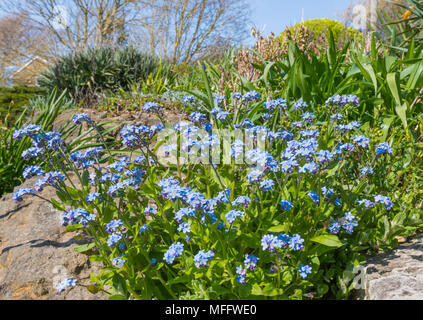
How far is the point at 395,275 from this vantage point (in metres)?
2.01

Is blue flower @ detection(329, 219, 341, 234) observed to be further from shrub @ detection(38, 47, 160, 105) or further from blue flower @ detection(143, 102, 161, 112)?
shrub @ detection(38, 47, 160, 105)

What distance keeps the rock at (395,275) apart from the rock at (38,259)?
1.65 metres

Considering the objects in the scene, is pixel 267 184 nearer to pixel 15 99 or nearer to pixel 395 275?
pixel 395 275

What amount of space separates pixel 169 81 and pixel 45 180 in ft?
19.6

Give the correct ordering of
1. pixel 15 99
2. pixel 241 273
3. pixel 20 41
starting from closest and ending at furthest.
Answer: pixel 241 273
pixel 15 99
pixel 20 41

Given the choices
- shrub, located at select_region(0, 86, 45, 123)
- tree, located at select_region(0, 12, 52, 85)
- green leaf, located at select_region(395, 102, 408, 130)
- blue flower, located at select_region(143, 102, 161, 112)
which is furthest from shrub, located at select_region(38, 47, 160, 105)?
tree, located at select_region(0, 12, 52, 85)

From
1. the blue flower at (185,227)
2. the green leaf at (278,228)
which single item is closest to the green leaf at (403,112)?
the green leaf at (278,228)

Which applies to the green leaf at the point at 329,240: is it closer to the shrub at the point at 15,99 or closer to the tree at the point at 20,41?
the shrub at the point at 15,99

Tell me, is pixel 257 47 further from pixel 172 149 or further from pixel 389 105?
pixel 172 149

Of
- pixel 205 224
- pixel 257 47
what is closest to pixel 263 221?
pixel 205 224

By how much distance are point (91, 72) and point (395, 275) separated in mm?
7813

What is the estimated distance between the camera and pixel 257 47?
5133 millimetres

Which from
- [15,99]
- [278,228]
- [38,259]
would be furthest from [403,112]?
[15,99]

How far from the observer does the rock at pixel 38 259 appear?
2135 millimetres
